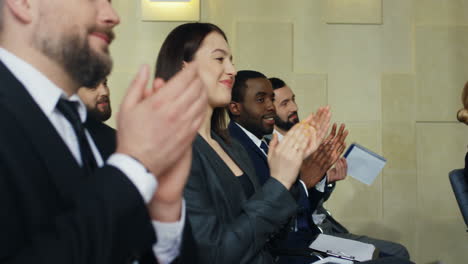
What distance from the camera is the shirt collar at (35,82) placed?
0.92 m

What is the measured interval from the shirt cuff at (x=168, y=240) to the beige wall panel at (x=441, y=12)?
4.36m

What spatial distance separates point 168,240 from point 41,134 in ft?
0.99

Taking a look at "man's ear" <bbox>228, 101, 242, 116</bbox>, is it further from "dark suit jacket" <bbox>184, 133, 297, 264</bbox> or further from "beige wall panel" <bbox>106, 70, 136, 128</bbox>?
"beige wall panel" <bbox>106, 70, 136, 128</bbox>

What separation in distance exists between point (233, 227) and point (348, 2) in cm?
362

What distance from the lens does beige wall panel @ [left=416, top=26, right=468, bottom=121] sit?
472 cm

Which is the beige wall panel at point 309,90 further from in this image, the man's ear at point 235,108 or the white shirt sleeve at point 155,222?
the white shirt sleeve at point 155,222

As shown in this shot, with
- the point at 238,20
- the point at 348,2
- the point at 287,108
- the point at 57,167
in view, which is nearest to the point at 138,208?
the point at 57,167

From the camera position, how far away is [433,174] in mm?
4715

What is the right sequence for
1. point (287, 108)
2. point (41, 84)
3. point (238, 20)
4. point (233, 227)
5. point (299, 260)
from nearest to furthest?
point (41, 84) < point (233, 227) < point (299, 260) < point (287, 108) < point (238, 20)

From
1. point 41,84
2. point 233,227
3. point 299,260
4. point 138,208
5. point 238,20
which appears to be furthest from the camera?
point 238,20

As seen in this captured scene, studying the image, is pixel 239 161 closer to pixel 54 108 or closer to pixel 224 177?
pixel 224 177

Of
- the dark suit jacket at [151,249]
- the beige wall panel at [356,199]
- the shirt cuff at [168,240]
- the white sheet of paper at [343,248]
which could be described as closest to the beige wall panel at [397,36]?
the beige wall panel at [356,199]

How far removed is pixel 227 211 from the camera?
1.75 metres

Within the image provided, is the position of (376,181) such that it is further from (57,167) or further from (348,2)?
(57,167)
